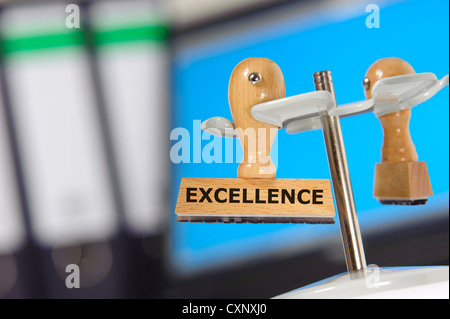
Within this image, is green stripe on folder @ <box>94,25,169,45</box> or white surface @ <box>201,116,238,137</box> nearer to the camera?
white surface @ <box>201,116,238,137</box>

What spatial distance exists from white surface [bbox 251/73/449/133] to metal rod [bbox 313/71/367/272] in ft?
0.08

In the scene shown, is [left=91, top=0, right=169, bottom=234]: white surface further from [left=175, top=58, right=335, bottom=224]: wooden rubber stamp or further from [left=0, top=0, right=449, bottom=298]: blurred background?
[left=175, top=58, right=335, bottom=224]: wooden rubber stamp

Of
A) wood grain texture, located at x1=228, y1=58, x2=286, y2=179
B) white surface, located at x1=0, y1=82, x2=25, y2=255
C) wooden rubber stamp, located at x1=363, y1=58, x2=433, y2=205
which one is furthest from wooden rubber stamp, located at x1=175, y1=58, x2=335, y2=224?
white surface, located at x1=0, y1=82, x2=25, y2=255

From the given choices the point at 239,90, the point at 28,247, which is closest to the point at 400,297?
the point at 239,90

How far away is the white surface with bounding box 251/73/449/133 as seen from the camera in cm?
36

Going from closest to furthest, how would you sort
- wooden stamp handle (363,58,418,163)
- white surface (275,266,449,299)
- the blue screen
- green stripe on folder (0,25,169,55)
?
white surface (275,266,449,299), wooden stamp handle (363,58,418,163), the blue screen, green stripe on folder (0,25,169,55)

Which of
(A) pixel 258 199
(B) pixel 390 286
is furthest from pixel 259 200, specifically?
(B) pixel 390 286

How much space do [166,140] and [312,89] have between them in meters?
0.28

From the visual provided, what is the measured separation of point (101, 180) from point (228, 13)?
394 millimetres

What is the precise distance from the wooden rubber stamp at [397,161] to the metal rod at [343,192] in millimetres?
63

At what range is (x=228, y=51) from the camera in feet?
2.08

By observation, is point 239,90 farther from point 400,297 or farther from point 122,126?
point 122,126

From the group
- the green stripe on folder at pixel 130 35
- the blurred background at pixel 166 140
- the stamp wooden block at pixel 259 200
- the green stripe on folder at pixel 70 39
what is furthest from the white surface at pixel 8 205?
Answer: the stamp wooden block at pixel 259 200

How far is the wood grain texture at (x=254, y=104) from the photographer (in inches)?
15.2
